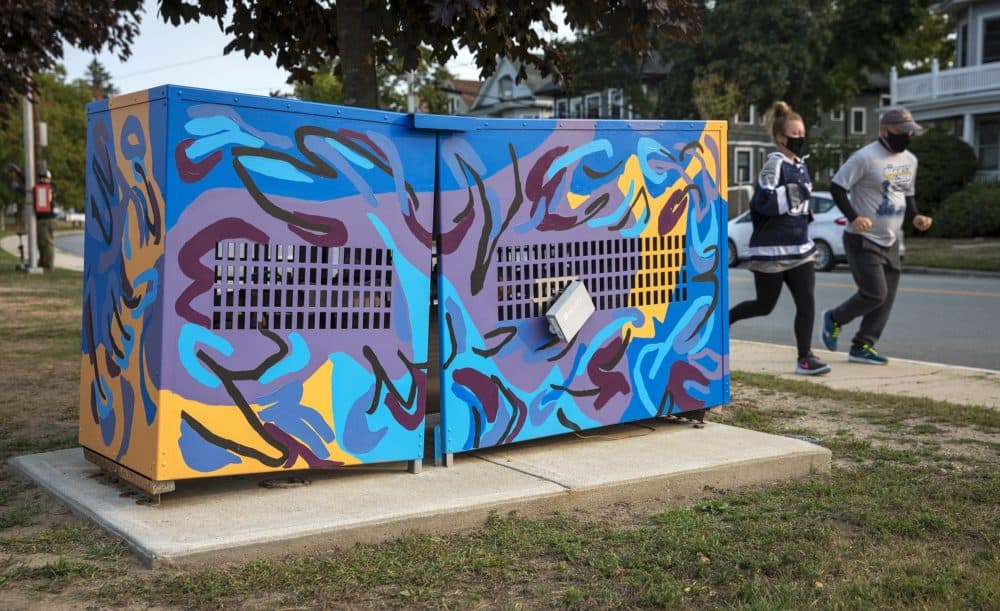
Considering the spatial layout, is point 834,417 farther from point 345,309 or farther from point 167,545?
point 167,545

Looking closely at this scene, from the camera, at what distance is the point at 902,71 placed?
62.5m

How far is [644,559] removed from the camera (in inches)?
153

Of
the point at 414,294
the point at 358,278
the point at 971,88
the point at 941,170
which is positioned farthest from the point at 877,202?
the point at 971,88

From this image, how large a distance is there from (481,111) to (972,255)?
161 feet

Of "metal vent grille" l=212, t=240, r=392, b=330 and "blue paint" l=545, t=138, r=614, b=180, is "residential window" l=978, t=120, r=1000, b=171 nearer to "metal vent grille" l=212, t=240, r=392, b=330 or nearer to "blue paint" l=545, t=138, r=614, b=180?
"blue paint" l=545, t=138, r=614, b=180

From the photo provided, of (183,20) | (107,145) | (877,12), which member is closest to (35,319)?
(183,20)

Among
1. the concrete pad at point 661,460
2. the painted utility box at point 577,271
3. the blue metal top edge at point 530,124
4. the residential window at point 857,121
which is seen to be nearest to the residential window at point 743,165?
the residential window at point 857,121

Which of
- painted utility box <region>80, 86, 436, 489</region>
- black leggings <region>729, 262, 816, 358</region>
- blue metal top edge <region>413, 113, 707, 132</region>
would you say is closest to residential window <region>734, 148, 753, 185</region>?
black leggings <region>729, 262, 816, 358</region>

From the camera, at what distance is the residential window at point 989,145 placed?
37312 mm

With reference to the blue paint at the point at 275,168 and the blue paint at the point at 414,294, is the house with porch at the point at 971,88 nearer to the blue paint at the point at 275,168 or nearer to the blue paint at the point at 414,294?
the blue paint at the point at 414,294

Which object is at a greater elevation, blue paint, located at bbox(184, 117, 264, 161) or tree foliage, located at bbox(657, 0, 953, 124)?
tree foliage, located at bbox(657, 0, 953, 124)

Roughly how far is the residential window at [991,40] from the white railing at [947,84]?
192 cm

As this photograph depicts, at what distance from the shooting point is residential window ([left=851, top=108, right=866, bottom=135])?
2589 inches

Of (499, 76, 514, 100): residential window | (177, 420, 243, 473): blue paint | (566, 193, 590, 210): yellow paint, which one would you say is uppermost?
(499, 76, 514, 100): residential window
